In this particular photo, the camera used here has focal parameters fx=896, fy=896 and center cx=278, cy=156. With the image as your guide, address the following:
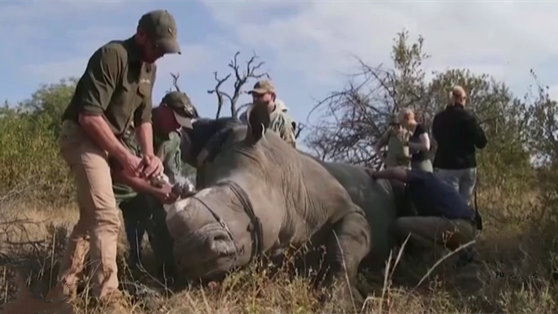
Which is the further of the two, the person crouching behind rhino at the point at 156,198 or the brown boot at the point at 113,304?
the person crouching behind rhino at the point at 156,198

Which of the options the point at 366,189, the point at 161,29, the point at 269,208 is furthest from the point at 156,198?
A: the point at 366,189

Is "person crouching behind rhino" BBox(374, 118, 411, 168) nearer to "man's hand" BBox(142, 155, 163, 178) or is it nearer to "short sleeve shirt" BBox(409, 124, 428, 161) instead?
"short sleeve shirt" BBox(409, 124, 428, 161)

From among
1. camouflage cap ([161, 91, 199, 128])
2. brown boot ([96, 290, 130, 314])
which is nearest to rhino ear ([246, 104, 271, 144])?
camouflage cap ([161, 91, 199, 128])

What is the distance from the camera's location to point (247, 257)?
6.97m

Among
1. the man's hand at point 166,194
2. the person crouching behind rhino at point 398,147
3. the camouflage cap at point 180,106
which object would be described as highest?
the camouflage cap at point 180,106

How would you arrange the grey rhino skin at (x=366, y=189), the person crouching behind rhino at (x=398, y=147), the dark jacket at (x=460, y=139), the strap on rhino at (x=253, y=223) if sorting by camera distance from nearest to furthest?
the strap on rhino at (x=253, y=223), the grey rhino skin at (x=366, y=189), the dark jacket at (x=460, y=139), the person crouching behind rhino at (x=398, y=147)

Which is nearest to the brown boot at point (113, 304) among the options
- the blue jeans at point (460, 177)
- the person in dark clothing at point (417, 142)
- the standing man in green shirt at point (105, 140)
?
the standing man in green shirt at point (105, 140)

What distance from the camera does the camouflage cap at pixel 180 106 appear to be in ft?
26.1

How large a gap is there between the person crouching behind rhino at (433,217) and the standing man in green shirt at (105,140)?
2.96 metres

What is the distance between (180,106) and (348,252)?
1963 mm

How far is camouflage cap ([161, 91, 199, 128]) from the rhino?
1.03 feet

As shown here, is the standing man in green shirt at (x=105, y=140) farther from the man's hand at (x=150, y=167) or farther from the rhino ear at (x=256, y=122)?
the rhino ear at (x=256, y=122)

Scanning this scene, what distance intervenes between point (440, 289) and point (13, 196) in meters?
4.07

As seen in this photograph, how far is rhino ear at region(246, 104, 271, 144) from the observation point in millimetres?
7668
